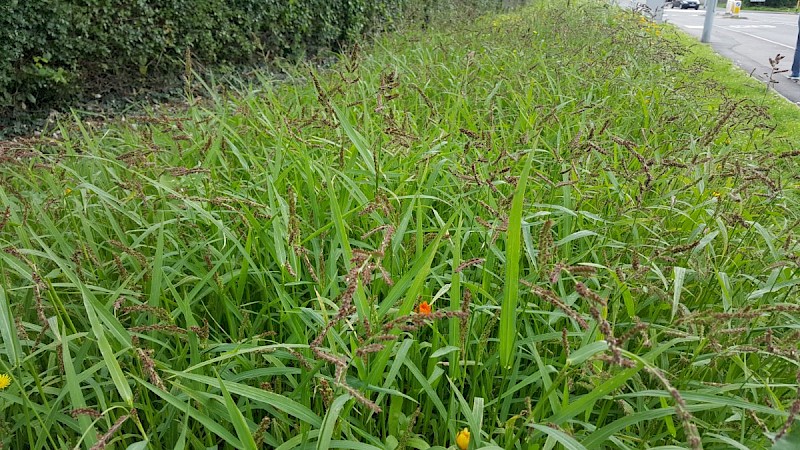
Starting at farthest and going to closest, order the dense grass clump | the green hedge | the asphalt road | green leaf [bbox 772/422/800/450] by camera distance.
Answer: the asphalt road < the green hedge < the dense grass clump < green leaf [bbox 772/422/800/450]

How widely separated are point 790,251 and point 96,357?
189 centimetres

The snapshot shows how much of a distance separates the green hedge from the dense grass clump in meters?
2.25

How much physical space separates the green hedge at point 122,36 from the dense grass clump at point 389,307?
225 cm

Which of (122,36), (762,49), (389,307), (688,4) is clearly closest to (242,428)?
(389,307)

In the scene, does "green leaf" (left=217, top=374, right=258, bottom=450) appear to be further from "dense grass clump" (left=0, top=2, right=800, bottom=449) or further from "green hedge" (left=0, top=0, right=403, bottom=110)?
"green hedge" (left=0, top=0, right=403, bottom=110)

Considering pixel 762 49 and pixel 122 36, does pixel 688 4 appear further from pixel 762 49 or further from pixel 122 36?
pixel 122 36

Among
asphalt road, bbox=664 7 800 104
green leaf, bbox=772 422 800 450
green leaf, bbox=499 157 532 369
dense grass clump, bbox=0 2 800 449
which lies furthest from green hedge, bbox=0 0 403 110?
asphalt road, bbox=664 7 800 104

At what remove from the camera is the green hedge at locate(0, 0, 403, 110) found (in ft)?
14.5

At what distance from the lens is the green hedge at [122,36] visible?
4414mm

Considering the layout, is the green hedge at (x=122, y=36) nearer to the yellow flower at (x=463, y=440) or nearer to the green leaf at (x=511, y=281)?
the green leaf at (x=511, y=281)

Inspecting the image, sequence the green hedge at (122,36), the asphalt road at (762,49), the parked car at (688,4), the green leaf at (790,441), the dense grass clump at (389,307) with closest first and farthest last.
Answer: the green leaf at (790,441), the dense grass clump at (389,307), the green hedge at (122,36), the asphalt road at (762,49), the parked car at (688,4)

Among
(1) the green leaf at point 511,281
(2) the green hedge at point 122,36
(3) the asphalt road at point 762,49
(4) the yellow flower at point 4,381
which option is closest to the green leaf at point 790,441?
(1) the green leaf at point 511,281

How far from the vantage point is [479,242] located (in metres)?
1.80

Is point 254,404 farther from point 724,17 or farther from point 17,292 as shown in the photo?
point 724,17
